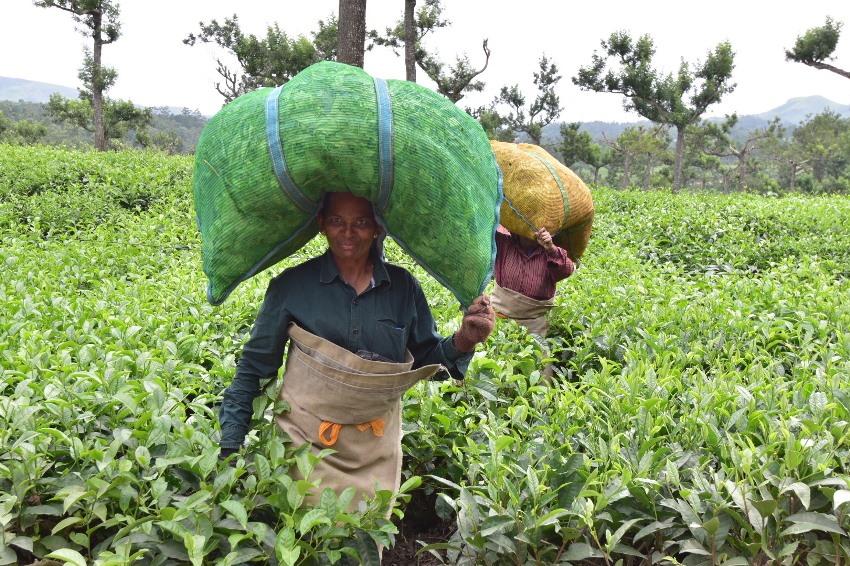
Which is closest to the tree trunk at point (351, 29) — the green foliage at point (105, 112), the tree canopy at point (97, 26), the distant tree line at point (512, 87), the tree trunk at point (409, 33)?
the distant tree line at point (512, 87)

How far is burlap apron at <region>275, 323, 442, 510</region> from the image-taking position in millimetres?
1637

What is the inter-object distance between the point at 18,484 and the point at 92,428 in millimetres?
296

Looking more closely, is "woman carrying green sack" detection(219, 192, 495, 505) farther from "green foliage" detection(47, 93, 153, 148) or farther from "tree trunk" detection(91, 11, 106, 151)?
"green foliage" detection(47, 93, 153, 148)

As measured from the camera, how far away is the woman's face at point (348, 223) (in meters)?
1.55

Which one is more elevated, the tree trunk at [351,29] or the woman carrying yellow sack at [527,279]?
the tree trunk at [351,29]

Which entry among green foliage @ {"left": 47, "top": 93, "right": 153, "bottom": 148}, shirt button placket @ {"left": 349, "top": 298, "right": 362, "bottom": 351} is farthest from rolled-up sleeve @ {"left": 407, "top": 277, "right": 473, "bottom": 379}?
green foliage @ {"left": 47, "top": 93, "right": 153, "bottom": 148}

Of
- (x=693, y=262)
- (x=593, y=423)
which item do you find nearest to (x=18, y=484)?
(x=593, y=423)

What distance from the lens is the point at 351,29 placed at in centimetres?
365

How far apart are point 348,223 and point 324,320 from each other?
268 mm

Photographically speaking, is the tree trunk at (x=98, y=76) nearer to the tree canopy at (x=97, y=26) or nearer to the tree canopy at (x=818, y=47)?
the tree canopy at (x=97, y=26)

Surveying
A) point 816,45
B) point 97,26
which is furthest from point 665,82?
point 97,26

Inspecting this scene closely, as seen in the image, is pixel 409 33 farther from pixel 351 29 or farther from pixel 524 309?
pixel 524 309

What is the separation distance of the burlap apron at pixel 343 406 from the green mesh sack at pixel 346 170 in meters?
0.27

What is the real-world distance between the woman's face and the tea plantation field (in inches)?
18.2
